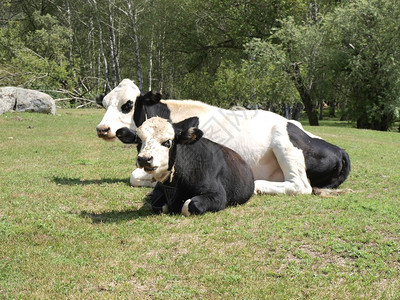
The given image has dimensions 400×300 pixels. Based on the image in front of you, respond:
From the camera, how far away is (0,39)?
142ft

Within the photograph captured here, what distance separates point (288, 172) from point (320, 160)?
0.76 m

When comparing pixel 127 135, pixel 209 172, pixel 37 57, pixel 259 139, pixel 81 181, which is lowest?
pixel 81 181

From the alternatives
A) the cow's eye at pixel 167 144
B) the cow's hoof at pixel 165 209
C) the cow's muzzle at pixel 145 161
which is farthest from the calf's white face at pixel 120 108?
the cow's muzzle at pixel 145 161

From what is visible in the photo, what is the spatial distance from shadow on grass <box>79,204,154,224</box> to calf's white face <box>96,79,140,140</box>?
1.90 m

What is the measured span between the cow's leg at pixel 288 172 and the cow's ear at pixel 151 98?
2.41m

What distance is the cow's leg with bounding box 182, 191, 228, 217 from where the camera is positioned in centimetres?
636

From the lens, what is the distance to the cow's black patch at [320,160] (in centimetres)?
834

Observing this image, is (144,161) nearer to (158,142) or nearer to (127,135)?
(158,142)

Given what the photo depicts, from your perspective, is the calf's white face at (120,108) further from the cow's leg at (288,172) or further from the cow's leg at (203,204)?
the cow's leg at (288,172)

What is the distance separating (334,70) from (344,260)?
102 feet

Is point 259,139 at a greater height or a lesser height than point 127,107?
lesser

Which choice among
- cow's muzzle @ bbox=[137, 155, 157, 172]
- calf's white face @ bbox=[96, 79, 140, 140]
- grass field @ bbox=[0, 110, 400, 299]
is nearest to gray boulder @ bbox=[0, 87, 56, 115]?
grass field @ bbox=[0, 110, 400, 299]

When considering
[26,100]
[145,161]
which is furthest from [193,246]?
[26,100]

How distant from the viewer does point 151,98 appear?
28.2 feet
